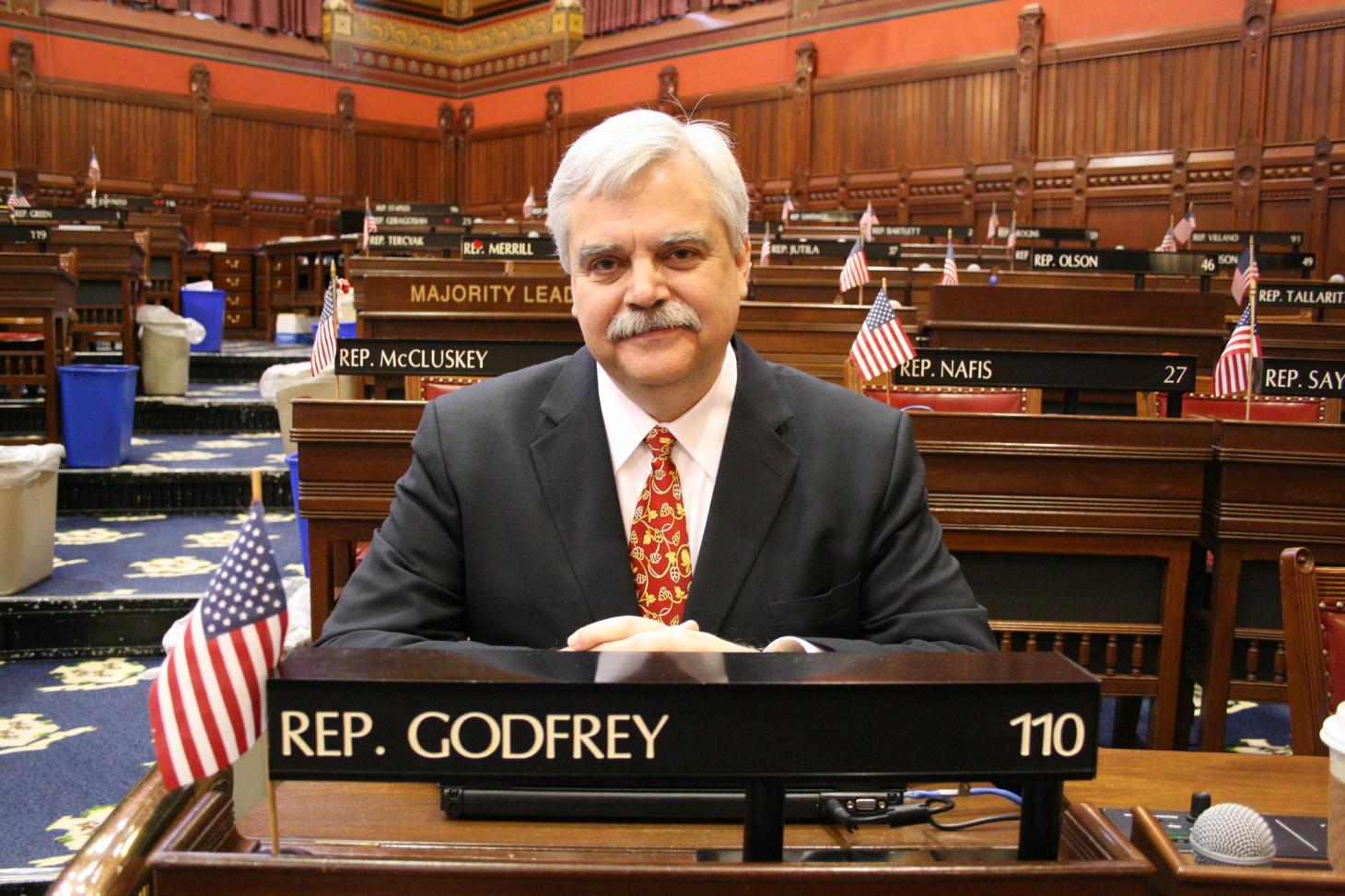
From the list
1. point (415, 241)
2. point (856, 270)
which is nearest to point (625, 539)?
point (856, 270)

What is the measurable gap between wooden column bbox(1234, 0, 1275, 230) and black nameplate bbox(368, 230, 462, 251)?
6383mm

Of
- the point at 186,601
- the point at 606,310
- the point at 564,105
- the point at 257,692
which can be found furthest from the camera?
the point at 564,105

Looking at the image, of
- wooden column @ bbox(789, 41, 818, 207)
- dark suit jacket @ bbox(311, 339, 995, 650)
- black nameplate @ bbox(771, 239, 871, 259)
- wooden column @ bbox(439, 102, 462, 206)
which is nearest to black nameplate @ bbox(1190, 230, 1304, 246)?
black nameplate @ bbox(771, 239, 871, 259)

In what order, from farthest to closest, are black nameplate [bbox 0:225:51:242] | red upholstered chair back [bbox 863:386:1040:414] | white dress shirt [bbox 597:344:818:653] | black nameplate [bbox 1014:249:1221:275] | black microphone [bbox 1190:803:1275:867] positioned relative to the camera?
black nameplate [bbox 0:225:51:242] → black nameplate [bbox 1014:249:1221:275] → red upholstered chair back [bbox 863:386:1040:414] → white dress shirt [bbox 597:344:818:653] → black microphone [bbox 1190:803:1275:867]

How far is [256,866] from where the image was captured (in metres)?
0.58

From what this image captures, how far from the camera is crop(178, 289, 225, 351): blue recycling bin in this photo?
8742mm

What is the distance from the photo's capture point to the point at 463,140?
14539 mm

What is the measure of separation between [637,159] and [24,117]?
1229cm

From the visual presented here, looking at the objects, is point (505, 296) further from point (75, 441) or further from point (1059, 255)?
point (1059, 255)

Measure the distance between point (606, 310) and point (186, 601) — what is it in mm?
2565

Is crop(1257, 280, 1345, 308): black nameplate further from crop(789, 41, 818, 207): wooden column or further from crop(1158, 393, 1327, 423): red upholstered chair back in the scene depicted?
crop(789, 41, 818, 207): wooden column

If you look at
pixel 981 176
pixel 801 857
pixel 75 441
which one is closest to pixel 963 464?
pixel 801 857

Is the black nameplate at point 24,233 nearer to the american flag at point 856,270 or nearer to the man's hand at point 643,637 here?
the american flag at point 856,270

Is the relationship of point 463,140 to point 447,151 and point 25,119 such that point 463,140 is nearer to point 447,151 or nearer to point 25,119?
point 447,151
